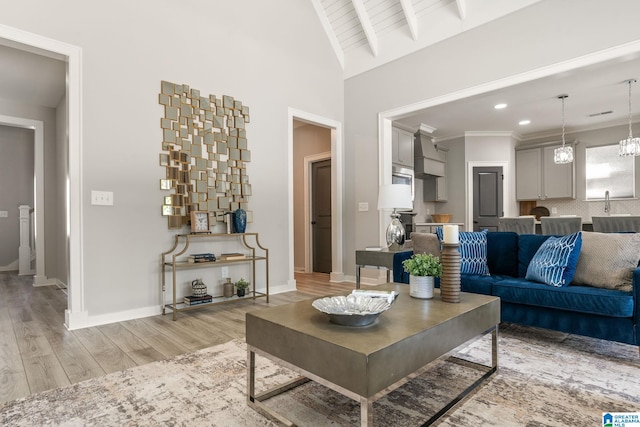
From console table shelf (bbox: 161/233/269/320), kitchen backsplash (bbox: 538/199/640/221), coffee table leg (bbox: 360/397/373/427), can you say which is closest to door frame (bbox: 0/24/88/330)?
console table shelf (bbox: 161/233/269/320)

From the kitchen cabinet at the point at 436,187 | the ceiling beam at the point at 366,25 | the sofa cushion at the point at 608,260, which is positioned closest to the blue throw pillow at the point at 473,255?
the sofa cushion at the point at 608,260

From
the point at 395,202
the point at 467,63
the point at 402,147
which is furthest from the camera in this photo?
the point at 402,147

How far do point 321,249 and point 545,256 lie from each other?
412 cm

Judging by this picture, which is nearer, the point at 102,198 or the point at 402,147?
the point at 102,198

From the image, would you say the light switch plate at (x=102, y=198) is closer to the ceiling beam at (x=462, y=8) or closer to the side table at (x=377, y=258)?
the side table at (x=377, y=258)

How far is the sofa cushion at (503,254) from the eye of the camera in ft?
10.6

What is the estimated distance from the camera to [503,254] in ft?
10.8

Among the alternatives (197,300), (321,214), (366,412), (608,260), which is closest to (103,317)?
(197,300)

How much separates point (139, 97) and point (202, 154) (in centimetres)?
78

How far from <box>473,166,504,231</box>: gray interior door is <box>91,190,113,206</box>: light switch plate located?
21.5ft

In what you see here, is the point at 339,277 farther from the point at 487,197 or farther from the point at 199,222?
the point at 487,197

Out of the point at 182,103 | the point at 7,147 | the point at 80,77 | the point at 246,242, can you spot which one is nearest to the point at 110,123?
the point at 80,77

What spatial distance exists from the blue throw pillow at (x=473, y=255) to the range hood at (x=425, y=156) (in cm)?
392

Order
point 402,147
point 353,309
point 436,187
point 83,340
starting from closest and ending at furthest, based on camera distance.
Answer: point 353,309 → point 83,340 → point 402,147 → point 436,187
